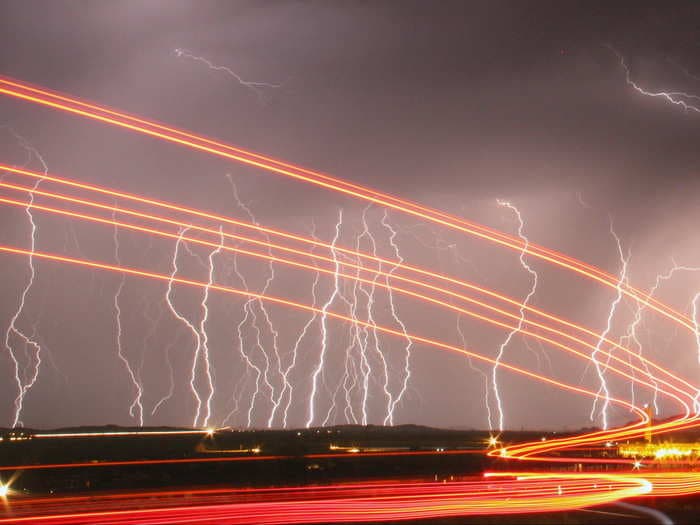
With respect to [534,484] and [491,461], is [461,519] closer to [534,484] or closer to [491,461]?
[534,484]

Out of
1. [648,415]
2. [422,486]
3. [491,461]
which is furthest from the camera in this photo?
[648,415]

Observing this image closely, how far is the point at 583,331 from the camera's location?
Answer: 30.6 m

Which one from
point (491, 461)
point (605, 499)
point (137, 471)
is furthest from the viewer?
point (491, 461)

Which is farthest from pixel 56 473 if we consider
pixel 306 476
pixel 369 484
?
pixel 369 484

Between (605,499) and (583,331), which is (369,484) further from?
(583,331)

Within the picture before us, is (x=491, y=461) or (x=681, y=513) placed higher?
(x=491, y=461)

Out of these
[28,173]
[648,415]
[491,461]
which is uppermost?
[28,173]

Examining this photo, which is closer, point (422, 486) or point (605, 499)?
point (605, 499)

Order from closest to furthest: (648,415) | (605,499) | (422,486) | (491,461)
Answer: (605,499) < (422,486) < (491,461) < (648,415)

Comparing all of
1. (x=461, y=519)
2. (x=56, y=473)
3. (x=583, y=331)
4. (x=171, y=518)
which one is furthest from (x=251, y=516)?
(x=583, y=331)

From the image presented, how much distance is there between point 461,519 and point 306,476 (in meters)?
12.6

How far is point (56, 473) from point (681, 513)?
20.0 meters

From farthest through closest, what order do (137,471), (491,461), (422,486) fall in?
1. (491,461)
2. (137,471)
3. (422,486)

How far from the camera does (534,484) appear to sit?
2452cm
